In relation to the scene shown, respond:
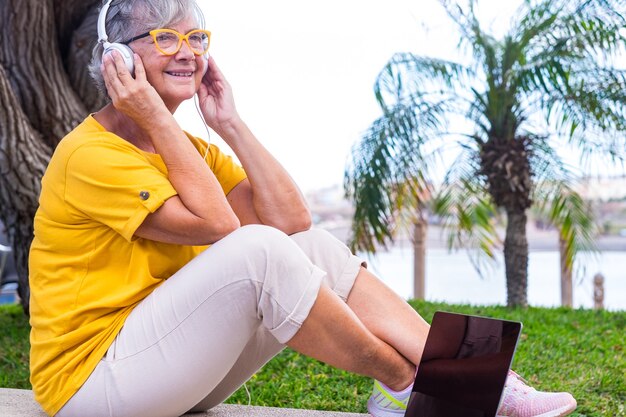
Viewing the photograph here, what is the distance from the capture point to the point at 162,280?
2217mm

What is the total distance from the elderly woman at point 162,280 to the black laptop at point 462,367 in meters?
0.09

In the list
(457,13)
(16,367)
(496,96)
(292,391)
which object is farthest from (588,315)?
(16,367)

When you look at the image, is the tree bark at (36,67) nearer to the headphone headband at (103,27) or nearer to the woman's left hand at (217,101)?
the woman's left hand at (217,101)

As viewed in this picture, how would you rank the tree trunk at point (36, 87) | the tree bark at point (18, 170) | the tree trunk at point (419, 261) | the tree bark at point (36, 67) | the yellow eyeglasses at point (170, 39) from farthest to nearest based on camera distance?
the tree trunk at point (419, 261) → the tree bark at point (36, 67) → the tree trunk at point (36, 87) → the tree bark at point (18, 170) → the yellow eyeglasses at point (170, 39)

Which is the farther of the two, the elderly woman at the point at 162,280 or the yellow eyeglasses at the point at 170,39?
the yellow eyeglasses at the point at 170,39

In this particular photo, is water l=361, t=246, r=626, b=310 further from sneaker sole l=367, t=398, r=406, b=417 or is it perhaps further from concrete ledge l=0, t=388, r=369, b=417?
sneaker sole l=367, t=398, r=406, b=417

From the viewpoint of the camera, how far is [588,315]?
5.82 metres

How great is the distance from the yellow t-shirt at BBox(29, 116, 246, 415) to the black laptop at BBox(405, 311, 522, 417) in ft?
2.51

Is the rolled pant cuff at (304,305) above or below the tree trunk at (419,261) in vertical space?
above

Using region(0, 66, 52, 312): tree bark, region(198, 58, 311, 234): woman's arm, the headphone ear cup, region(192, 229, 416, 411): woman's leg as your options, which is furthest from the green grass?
the headphone ear cup

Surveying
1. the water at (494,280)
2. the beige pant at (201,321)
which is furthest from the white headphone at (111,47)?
the water at (494,280)

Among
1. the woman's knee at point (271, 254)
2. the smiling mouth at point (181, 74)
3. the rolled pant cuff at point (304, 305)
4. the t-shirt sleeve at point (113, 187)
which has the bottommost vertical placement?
the rolled pant cuff at point (304, 305)

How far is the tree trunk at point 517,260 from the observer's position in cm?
688

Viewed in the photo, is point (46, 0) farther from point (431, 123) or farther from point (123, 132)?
point (431, 123)
